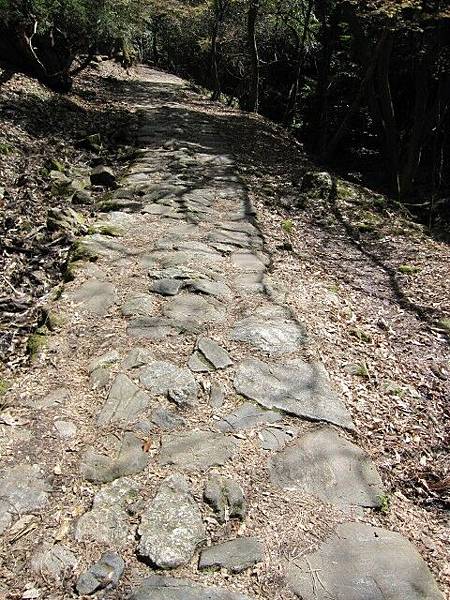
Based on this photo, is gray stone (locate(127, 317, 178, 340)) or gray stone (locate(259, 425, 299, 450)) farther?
gray stone (locate(127, 317, 178, 340))

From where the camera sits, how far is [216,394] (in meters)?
3.17

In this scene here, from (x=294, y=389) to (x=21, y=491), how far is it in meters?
1.61

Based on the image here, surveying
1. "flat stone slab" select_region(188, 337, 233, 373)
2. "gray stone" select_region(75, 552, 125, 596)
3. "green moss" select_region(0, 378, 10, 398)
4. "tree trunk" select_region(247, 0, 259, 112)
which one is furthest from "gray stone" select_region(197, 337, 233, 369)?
"tree trunk" select_region(247, 0, 259, 112)

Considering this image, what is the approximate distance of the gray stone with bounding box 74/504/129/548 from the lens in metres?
2.24

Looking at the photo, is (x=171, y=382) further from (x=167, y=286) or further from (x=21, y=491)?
(x=167, y=286)

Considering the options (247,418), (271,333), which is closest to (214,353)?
(271,333)

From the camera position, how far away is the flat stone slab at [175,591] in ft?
6.69

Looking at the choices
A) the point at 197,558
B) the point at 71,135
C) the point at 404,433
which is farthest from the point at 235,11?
the point at 197,558

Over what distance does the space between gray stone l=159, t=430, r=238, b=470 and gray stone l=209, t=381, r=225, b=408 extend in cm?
25

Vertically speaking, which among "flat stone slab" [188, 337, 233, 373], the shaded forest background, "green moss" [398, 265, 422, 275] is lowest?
"flat stone slab" [188, 337, 233, 373]

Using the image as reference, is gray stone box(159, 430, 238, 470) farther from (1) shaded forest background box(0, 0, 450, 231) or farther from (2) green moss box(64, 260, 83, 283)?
(1) shaded forest background box(0, 0, 450, 231)

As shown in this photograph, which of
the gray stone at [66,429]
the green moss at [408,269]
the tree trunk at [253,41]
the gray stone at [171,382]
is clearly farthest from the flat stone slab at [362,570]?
the tree trunk at [253,41]

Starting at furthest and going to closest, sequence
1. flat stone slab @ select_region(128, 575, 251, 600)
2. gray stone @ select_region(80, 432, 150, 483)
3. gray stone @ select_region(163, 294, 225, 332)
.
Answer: gray stone @ select_region(163, 294, 225, 332), gray stone @ select_region(80, 432, 150, 483), flat stone slab @ select_region(128, 575, 251, 600)

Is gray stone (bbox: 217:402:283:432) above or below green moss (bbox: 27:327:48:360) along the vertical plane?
above
